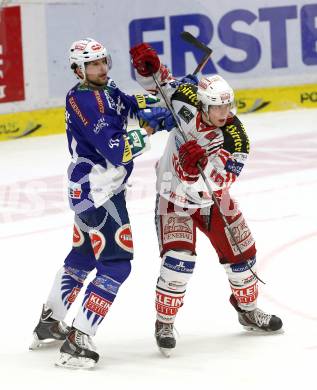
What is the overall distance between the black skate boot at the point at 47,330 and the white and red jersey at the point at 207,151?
2.99 ft

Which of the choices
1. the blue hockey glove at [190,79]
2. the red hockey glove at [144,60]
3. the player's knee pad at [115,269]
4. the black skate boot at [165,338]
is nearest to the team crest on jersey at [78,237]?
the player's knee pad at [115,269]

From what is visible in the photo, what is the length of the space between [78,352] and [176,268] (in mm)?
667

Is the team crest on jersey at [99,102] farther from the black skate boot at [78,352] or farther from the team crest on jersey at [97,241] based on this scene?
the black skate boot at [78,352]

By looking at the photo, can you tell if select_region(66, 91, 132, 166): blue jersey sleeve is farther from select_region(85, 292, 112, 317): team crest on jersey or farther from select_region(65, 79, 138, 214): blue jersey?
select_region(85, 292, 112, 317): team crest on jersey

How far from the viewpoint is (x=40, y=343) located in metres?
6.71

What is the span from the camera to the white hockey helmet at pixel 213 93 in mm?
6340

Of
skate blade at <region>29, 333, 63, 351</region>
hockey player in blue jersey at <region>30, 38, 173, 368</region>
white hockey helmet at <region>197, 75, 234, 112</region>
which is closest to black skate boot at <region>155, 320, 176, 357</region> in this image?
hockey player in blue jersey at <region>30, 38, 173, 368</region>

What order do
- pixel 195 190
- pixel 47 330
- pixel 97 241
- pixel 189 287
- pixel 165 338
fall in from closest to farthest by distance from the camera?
pixel 97 241
pixel 165 338
pixel 195 190
pixel 47 330
pixel 189 287

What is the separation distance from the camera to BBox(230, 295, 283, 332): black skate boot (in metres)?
6.78

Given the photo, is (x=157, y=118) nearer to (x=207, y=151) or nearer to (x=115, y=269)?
(x=207, y=151)

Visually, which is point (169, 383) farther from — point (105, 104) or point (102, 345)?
point (105, 104)

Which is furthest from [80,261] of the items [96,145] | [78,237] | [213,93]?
[213,93]

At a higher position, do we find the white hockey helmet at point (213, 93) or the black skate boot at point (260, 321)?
the white hockey helmet at point (213, 93)

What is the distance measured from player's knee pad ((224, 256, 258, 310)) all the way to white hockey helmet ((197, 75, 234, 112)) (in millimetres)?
889
